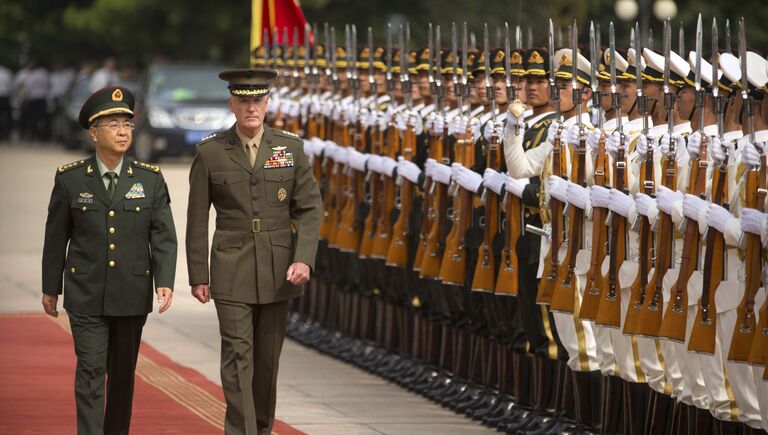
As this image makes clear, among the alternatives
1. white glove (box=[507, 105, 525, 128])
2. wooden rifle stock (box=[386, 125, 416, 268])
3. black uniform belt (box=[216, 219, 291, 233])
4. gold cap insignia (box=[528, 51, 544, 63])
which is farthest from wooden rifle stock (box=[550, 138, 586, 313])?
wooden rifle stock (box=[386, 125, 416, 268])

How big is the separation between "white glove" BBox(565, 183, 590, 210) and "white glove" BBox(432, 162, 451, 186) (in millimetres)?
1818

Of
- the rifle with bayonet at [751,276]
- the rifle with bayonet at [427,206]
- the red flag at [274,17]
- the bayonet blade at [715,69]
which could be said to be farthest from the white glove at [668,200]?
the red flag at [274,17]

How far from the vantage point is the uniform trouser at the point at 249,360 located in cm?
812

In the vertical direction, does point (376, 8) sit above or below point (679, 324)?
above

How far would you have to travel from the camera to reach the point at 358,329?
13.0 meters

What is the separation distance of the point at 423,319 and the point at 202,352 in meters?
2.11

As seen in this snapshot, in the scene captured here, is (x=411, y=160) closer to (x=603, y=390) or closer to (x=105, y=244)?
(x=603, y=390)

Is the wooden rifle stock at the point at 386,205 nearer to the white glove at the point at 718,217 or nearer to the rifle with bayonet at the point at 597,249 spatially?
the rifle with bayonet at the point at 597,249

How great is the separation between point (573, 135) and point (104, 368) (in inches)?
99.0

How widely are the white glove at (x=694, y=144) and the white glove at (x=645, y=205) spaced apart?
0.32 m

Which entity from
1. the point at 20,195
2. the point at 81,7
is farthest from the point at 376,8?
the point at 20,195

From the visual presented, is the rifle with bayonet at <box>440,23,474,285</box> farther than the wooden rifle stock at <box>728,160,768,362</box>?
Yes

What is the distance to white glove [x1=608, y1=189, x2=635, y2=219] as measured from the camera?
8.38 meters

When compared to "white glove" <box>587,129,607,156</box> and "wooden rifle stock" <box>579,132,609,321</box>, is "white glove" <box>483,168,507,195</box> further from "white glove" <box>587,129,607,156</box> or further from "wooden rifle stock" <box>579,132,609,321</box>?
"wooden rifle stock" <box>579,132,609,321</box>
